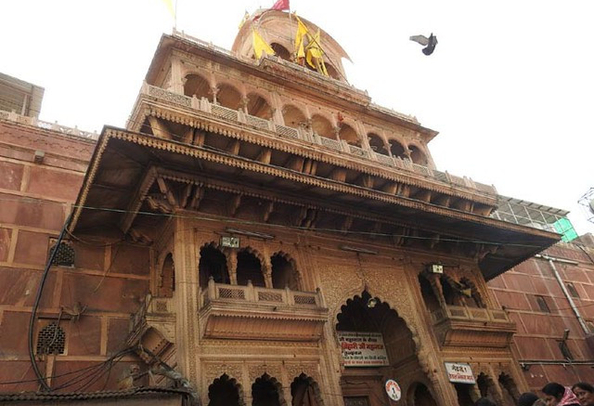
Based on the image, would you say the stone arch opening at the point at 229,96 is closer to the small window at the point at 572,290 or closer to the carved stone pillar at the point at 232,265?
the carved stone pillar at the point at 232,265

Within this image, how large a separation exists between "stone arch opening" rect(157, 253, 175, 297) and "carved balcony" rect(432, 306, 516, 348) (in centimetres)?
634

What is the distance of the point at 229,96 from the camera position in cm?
1333

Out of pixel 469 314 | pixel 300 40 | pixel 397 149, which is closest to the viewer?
pixel 469 314

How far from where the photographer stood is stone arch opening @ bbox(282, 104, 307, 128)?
13.8 metres

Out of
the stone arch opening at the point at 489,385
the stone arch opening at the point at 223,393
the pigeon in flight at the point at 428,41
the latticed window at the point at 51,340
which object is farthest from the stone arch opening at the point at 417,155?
the latticed window at the point at 51,340

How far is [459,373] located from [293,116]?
8.55m

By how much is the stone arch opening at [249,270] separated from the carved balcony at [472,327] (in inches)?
173

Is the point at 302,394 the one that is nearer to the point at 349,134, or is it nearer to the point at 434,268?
the point at 434,268

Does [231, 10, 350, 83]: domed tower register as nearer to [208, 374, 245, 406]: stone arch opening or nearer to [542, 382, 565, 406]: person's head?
[208, 374, 245, 406]: stone arch opening

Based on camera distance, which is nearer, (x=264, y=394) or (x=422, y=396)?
(x=264, y=394)

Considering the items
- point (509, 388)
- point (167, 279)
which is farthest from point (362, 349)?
point (167, 279)

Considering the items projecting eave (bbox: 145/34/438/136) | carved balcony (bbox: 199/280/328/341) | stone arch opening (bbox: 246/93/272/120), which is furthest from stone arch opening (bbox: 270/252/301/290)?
projecting eave (bbox: 145/34/438/136)

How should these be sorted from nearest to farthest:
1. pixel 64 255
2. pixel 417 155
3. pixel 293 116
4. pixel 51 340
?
1. pixel 51 340
2. pixel 64 255
3. pixel 293 116
4. pixel 417 155

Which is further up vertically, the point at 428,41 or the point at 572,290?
the point at 428,41
